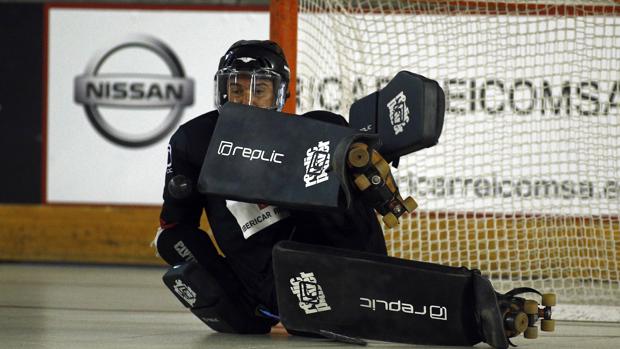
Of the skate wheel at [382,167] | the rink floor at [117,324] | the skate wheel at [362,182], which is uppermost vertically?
the skate wheel at [382,167]

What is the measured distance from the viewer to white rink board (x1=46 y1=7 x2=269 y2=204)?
27.1 feet

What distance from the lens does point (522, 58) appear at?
17.6 feet

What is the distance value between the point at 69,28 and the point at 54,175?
3.81 ft

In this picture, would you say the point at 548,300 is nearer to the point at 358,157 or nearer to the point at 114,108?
the point at 358,157

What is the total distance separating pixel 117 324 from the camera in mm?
4043

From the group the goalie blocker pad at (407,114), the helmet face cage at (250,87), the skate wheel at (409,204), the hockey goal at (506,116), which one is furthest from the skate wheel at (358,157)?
the hockey goal at (506,116)

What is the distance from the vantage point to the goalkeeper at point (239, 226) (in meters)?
3.39

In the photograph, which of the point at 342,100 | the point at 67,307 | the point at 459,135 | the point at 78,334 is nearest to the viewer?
the point at 78,334

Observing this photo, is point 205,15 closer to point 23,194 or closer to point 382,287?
point 23,194

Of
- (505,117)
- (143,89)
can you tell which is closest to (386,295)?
(505,117)

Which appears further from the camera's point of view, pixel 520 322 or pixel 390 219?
pixel 520 322

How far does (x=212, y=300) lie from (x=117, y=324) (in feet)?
2.35

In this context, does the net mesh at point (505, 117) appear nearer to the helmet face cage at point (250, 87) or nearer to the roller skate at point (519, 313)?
the helmet face cage at point (250, 87)

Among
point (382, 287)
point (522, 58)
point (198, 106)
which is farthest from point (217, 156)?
point (198, 106)
